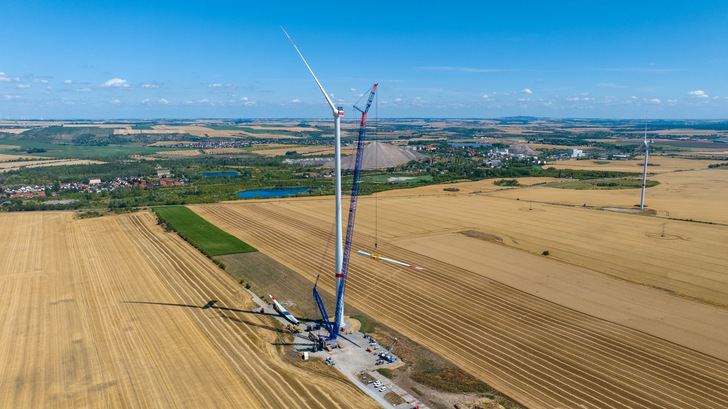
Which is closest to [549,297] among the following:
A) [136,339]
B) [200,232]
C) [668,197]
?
[136,339]

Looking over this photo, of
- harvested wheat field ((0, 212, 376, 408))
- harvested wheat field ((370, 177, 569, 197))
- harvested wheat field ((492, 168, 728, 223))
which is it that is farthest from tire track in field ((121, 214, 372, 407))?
harvested wheat field ((492, 168, 728, 223))

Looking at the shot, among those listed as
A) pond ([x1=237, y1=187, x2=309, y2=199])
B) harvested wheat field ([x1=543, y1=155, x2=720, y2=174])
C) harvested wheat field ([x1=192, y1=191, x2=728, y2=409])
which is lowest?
harvested wheat field ([x1=192, y1=191, x2=728, y2=409])

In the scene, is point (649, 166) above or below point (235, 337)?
above

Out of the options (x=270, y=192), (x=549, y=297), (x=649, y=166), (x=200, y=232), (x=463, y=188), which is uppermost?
(x=649, y=166)

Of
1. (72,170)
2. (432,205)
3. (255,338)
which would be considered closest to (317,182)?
(432,205)

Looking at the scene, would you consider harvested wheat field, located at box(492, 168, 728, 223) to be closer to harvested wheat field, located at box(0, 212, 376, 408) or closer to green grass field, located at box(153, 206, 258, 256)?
green grass field, located at box(153, 206, 258, 256)

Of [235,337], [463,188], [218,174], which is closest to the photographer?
[235,337]

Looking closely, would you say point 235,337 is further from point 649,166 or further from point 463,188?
A: point 649,166

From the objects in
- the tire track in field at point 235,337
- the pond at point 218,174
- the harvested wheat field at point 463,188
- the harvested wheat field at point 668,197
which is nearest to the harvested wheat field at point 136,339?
the tire track in field at point 235,337
